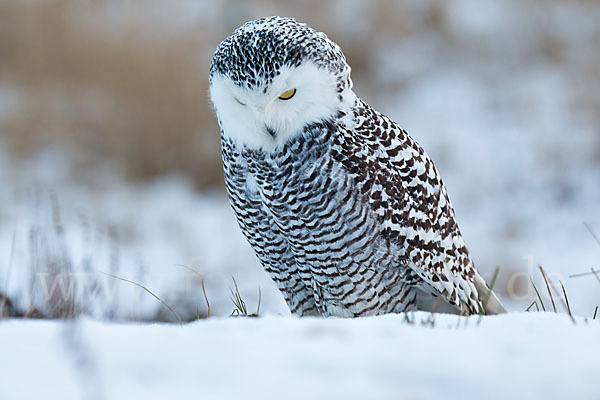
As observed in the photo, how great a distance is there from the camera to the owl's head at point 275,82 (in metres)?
3.13

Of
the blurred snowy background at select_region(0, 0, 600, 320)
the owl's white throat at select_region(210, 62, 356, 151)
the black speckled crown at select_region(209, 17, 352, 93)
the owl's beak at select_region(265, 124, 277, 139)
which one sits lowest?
the blurred snowy background at select_region(0, 0, 600, 320)

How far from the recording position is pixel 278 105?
10.6 ft

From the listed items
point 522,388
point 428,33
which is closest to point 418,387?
point 522,388

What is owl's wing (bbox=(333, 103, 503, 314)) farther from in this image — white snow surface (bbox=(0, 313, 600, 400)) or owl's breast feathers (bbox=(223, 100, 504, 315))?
white snow surface (bbox=(0, 313, 600, 400))

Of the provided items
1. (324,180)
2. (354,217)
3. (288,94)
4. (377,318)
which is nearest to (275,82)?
(288,94)

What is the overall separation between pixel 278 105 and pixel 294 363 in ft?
5.26

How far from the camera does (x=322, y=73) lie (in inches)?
128

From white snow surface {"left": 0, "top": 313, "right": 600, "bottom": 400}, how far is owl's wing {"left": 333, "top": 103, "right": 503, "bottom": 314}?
1.27 meters

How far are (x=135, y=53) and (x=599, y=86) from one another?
657 centimetres

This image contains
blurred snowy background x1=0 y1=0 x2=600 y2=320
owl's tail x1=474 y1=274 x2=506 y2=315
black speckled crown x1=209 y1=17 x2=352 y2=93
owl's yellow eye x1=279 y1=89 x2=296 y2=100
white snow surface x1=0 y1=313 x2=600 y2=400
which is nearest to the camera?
white snow surface x1=0 y1=313 x2=600 y2=400

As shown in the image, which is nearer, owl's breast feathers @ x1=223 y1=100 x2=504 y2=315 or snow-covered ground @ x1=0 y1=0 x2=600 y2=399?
snow-covered ground @ x1=0 y1=0 x2=600 y2=399

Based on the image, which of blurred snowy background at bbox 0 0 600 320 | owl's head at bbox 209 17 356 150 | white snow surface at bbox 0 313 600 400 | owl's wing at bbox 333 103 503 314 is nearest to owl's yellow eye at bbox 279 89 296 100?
owl's head at bbox 209 17 356 150

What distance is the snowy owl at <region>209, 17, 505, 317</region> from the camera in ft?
10.6

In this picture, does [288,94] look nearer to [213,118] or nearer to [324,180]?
[324,180]
